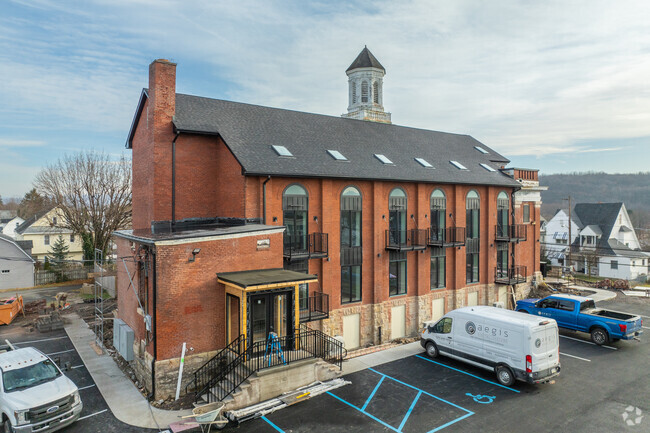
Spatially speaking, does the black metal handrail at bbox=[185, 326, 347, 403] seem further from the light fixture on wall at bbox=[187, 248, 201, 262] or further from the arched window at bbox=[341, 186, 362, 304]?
the arched window at bbox=[341, 186, 362, 304]

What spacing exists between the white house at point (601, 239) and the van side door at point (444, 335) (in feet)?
133

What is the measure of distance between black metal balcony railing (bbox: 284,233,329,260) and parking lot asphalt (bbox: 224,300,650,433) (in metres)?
5.44

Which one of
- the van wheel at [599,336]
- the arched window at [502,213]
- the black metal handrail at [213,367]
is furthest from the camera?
the arched window at [502,213]

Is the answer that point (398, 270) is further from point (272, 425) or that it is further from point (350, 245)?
point (272, 425)

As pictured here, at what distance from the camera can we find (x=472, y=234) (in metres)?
25.3

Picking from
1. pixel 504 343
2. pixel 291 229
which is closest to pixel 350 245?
pixel 291 229

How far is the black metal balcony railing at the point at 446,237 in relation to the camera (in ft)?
74.5

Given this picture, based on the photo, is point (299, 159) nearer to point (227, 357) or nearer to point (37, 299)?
point (227, 357)

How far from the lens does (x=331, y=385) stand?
13.6 meters

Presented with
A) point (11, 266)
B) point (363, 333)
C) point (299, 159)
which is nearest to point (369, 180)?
point (299, 159)

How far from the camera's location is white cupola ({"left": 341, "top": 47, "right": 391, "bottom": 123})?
30.4 metres

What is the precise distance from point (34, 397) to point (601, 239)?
64.2 metres

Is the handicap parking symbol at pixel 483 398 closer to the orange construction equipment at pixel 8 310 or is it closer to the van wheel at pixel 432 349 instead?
the van wheel at pixel 432 349

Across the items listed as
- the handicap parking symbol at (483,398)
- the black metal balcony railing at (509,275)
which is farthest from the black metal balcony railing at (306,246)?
the black metal balcony railing at (509,275)
